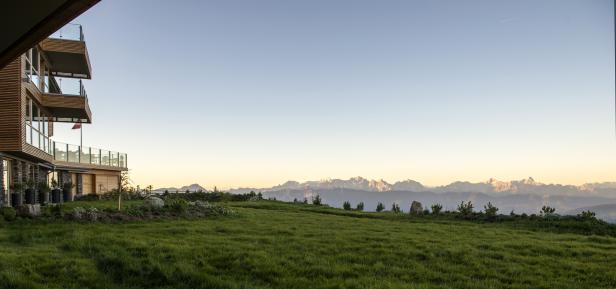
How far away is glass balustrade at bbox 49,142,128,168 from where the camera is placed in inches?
1165

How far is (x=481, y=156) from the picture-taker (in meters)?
33.2

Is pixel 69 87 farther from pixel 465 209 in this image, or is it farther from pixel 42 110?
pixel 465 209

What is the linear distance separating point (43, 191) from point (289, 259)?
19621mm

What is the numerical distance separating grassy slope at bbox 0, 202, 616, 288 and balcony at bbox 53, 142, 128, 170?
59.5 ft

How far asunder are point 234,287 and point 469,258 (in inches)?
184

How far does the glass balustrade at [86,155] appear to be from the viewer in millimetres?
29589

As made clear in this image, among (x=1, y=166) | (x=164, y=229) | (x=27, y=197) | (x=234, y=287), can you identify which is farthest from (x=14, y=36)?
(x=27, y=197)

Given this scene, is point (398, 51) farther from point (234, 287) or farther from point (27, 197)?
point (234, 287)

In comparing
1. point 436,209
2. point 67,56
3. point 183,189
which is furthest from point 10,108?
point 183,189

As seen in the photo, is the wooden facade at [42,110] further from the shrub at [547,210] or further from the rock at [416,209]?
the shrub at [547,210]

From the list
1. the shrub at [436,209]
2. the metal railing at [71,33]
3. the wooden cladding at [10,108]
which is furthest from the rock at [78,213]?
the metal railing at [71,33]

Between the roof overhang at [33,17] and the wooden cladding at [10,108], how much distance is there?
15.8 m

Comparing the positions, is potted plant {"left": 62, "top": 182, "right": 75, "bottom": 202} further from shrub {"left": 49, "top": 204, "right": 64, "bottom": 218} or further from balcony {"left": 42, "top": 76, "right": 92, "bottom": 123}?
shrub {"left": 49, "top": 204, "right": 64, "bottom": 218}

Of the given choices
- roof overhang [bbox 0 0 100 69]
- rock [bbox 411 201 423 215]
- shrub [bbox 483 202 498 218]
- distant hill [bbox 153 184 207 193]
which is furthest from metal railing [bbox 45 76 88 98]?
roof overhang [bbox 0 0 100 69]
